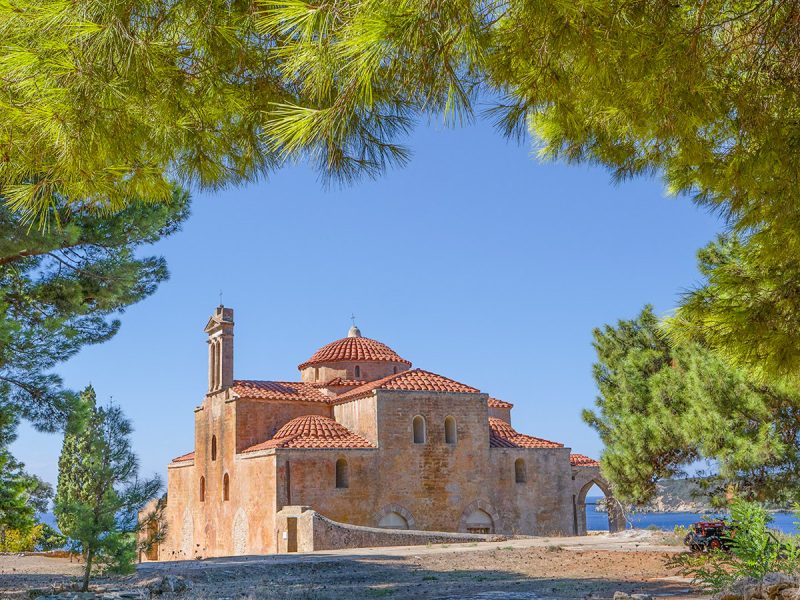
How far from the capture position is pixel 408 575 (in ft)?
40.9

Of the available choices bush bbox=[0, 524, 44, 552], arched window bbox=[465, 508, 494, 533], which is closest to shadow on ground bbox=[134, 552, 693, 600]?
arched window bbox=[465, 508, 494, 533]

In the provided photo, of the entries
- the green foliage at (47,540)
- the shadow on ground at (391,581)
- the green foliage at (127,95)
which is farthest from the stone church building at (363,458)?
the green foliage at (127,95)

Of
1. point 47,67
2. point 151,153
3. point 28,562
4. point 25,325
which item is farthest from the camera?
point 28,562

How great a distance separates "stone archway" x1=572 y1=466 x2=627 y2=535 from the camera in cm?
2584

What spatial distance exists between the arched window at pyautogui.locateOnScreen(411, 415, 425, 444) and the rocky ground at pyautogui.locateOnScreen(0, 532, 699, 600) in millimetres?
5839

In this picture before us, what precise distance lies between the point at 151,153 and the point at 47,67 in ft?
4.76

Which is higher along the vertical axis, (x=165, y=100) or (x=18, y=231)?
(x=18, y=231)

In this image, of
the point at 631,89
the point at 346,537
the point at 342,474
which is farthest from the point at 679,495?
the point at 631,89

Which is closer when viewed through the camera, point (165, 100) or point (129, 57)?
point (129, 57)

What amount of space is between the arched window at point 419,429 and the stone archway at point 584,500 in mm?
5853

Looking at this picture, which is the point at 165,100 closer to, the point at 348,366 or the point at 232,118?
the point at 232,118

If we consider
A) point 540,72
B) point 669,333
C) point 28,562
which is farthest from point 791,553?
point 28,562

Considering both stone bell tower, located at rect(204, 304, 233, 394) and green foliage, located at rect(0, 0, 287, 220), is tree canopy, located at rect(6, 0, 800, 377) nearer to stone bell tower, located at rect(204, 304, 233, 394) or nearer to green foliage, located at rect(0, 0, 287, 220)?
green foliage, located at rect(0, 0, 287, 220)

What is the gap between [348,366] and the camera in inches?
1054
